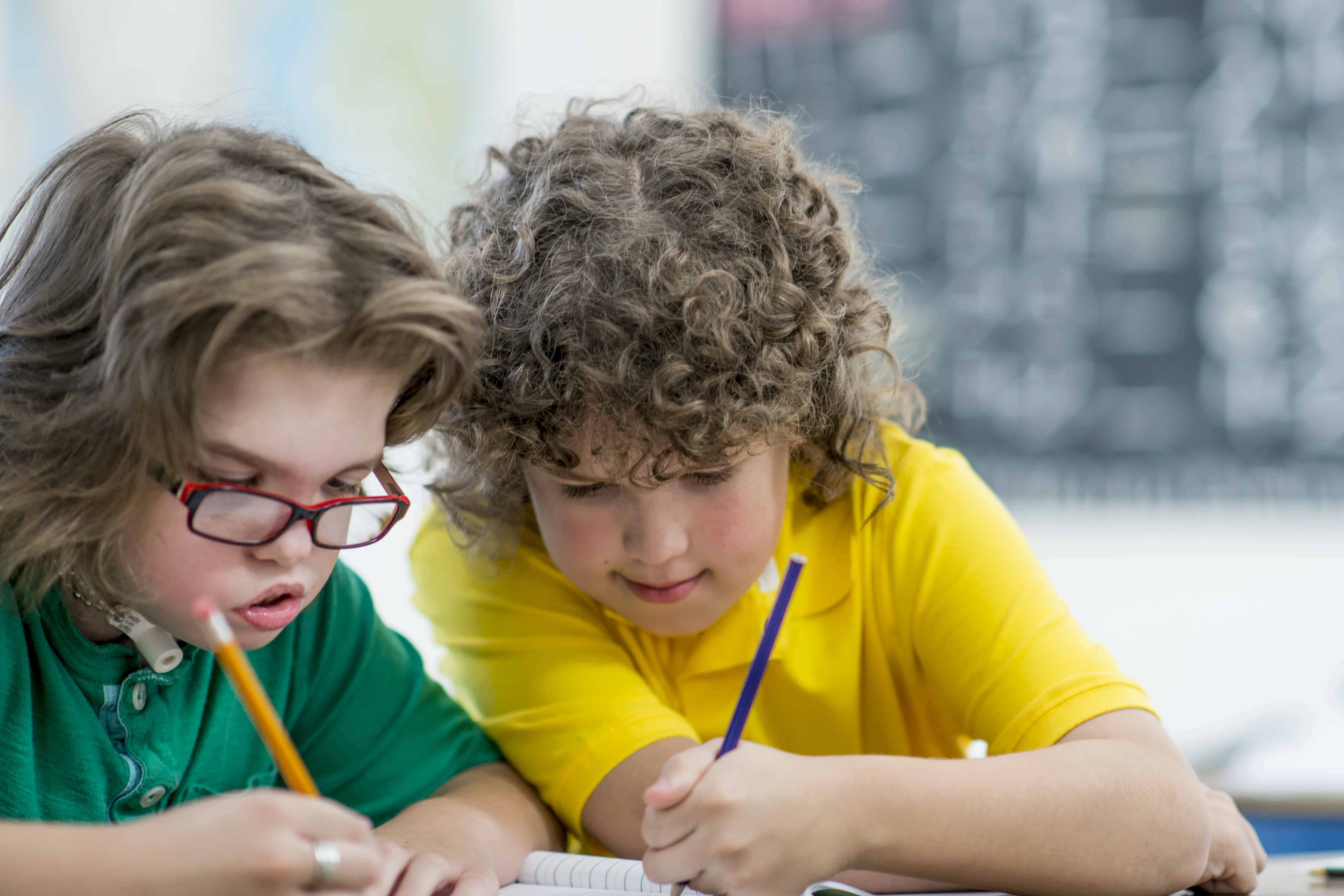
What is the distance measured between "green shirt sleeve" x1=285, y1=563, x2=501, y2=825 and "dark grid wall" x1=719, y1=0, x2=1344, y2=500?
4.05ft

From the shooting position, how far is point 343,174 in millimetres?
820

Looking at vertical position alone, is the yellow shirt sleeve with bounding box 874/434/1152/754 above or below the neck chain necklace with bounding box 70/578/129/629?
below

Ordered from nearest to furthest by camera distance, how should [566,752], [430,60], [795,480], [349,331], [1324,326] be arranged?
1. [349,331]
2. [566,752]
3. [795,480]
4. [1324,326]
5. [430,60]

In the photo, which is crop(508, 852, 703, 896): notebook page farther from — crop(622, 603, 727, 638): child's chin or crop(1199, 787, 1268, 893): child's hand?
crop(1199, 787, 1268, 893): child's hand

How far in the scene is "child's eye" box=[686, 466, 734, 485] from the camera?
32.4 inches

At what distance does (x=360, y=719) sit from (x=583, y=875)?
0.27 metres

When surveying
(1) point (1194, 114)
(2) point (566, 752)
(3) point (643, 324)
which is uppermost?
(1) point (1194, 114)

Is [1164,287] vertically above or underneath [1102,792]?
above

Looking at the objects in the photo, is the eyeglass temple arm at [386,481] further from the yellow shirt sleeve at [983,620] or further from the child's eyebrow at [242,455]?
the yellow shirt sleeve at [983,620]

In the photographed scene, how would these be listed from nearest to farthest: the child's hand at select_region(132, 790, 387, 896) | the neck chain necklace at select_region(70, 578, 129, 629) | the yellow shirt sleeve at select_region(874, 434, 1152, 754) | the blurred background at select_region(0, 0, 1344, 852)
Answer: the child's hand at select_region(132, 790, 387, 896), the neck chain necklace at select_region(70, 578, 129, 629), the yellow shirt sleeve at select_region(874, 434, 1152, 754), the blurred background at select_region(0, 0, 1344, 852)

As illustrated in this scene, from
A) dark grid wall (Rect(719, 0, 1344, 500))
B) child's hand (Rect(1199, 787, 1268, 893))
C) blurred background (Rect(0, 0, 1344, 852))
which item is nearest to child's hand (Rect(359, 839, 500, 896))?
child's hand (Rect(1199, 787, 1268, 893))

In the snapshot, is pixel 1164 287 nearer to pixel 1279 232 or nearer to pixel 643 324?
pixel 1279 232

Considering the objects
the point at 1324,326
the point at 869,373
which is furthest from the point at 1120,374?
the point at 869,373

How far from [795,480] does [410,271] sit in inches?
16.5
